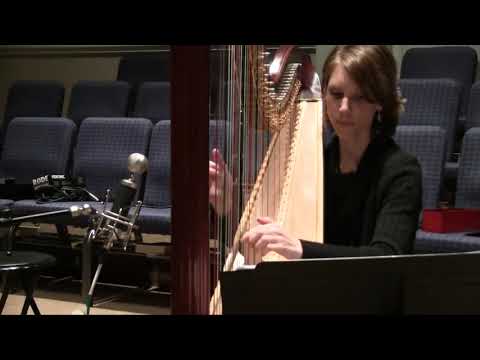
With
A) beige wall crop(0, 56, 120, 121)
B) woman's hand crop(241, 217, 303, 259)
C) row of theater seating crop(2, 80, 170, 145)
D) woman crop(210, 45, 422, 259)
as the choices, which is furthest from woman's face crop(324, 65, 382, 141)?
beige wall crop(0, 56, 120, 121)

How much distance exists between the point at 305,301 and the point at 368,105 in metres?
0.43

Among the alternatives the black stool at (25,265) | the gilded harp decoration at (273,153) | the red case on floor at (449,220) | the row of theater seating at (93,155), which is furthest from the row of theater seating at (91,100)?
the gilded harp decoration at (273,153)

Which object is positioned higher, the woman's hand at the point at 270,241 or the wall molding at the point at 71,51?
the wall molding at the point at 71,51

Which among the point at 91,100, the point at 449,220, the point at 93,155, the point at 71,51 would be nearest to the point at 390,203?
the point at 449,220

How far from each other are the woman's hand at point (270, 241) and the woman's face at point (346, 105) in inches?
10.2

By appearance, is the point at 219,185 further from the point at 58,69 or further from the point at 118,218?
the point at 58,69

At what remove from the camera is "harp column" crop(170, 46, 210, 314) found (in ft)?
1.66

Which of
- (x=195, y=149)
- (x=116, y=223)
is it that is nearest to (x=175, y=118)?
(x=195, y=149)

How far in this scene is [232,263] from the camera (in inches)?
23.8

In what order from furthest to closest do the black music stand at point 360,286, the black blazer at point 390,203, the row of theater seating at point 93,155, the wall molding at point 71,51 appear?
the wall molding at point 71,51
the row of theater seating at point 93,155
the black blazer at point 390,203
the black music stand at point 360,286

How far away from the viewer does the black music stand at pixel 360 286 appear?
1.61ft

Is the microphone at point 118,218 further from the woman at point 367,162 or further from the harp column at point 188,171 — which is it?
the harp column at point 188,171

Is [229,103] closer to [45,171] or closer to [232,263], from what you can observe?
→ [232,263]

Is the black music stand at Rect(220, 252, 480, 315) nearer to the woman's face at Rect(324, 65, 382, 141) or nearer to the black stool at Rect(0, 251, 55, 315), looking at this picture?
the woman's face at Rect(324, 65, 382, 141)
